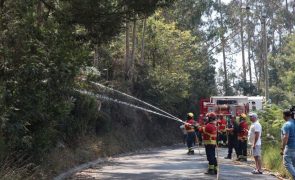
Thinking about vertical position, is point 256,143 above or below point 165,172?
above

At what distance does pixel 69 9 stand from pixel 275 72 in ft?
197

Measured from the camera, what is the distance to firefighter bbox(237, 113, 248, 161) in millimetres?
20172

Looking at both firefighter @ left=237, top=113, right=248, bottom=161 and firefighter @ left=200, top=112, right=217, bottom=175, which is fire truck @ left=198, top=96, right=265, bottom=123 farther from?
firefighter @ left=200, top=112, right=217, bottom=175

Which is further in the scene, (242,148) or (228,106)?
(228,106)

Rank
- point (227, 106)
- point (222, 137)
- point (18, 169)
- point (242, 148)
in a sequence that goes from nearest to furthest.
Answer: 1. point (18, 169)
2. point (242, 148)
3. point (222, 137)
4. point (227, 106)

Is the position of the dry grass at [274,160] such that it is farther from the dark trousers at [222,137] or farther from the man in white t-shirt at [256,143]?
the dark trousers at [222,137]

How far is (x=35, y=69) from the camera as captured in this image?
11.7 metres

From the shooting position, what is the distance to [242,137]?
20.2 m

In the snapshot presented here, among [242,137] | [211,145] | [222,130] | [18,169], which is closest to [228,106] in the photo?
[222,130]

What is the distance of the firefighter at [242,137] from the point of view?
20172mm

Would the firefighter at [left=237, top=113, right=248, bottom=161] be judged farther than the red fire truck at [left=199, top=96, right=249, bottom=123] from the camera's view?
No

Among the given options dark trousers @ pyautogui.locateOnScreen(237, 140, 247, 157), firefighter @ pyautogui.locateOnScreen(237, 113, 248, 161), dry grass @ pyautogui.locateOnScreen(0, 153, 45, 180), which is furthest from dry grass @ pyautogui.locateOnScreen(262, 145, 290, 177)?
dry grass @ pyautogui.locateOnScreen(0, 153, 45, 180)

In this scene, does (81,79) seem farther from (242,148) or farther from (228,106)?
(228,106)

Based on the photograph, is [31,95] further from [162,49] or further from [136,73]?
[162,49]
